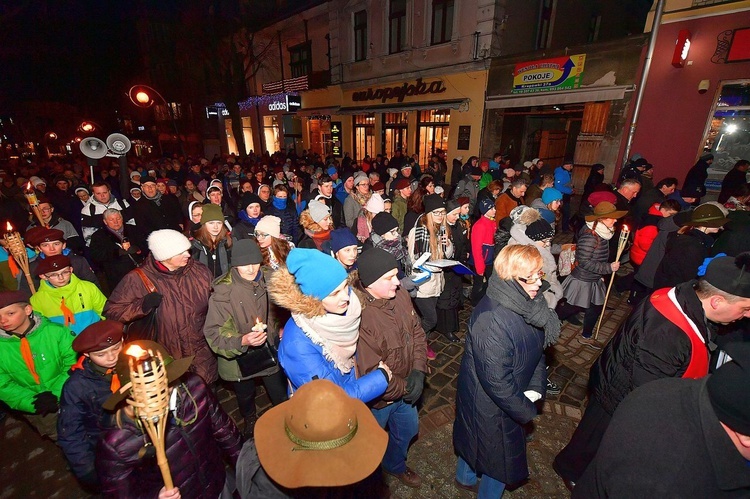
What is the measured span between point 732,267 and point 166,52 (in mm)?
40178

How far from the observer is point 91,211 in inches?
235

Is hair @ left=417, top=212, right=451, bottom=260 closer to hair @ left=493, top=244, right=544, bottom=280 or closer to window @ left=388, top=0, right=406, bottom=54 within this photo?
hair @ left=493, top=244, right=544, bottom=280

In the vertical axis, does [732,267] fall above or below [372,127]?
below

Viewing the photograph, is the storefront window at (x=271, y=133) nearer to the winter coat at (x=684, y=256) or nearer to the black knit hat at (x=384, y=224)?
the black knit hat at (x=384, y=224)

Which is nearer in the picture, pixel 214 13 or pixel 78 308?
pixel 78 308

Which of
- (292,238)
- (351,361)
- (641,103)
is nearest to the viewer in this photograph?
(351,361)

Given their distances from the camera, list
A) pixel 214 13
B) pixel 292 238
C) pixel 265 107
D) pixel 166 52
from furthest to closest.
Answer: pixel 166 52 → pixel 265 107 → pixel 214 13 → pixel 292 238

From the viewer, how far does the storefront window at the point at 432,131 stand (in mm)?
17078

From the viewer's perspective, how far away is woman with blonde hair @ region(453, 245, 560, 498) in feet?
7.62

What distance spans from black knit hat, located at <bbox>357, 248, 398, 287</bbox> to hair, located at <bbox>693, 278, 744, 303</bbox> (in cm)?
214

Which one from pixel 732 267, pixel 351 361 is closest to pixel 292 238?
pixel 351 361

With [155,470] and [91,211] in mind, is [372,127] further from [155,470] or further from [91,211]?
[155,470]

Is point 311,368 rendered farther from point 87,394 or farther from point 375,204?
point 375,204

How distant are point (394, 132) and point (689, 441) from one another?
19.8 metres
